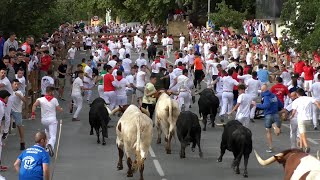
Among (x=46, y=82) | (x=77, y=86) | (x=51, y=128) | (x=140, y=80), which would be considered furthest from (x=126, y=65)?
(x=51, y=128)

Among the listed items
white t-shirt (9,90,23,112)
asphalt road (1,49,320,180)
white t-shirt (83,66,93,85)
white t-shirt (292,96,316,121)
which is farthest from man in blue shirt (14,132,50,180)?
white t-shirt (83,66,93,85)

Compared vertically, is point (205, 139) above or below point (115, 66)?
below

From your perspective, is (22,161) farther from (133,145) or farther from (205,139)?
(205,139)

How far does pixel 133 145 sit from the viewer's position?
16.4 meters

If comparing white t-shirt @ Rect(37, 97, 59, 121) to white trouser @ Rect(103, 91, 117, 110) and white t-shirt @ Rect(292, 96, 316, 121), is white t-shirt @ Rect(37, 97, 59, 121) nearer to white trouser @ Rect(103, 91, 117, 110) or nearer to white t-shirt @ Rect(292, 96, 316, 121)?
white t-shirt @ Rect(292, 96, 316, 121)

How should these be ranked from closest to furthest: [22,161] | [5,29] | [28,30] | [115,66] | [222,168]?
[22,161] → [222,168] → [115,66] → [5,29] → [28,30]

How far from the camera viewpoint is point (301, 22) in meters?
31.0

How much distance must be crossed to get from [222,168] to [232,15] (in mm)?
39974

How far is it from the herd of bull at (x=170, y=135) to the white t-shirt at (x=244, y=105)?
166cm

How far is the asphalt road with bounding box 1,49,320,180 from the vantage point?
1725 centimetres

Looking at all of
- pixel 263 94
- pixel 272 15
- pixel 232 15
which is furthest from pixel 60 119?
pixel 232 15

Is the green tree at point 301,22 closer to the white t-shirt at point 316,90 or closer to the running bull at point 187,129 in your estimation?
the white t-shirt at point 316,90

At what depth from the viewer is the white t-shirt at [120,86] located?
82.5 ft

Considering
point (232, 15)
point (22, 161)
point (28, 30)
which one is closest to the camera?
point (22, 161)
